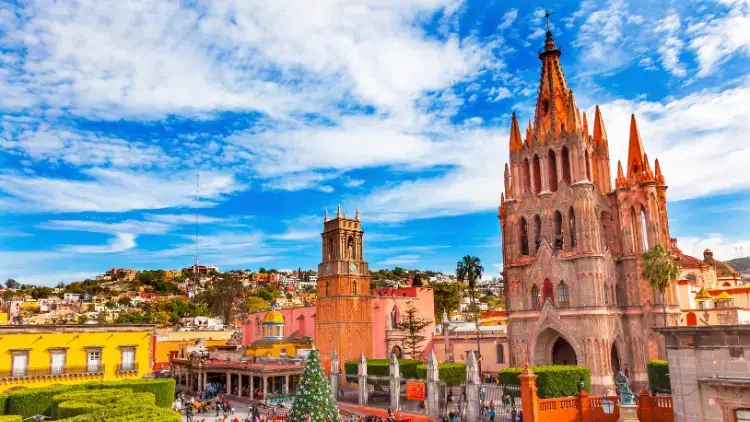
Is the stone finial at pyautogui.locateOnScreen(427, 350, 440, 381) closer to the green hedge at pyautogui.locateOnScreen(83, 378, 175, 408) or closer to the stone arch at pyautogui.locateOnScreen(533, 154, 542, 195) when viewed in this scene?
the green hedge at pyautogui.locateOnScreen(83, 378, 175, 408)

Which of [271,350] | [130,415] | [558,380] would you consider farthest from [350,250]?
[130,415]

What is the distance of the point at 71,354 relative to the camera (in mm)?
34750

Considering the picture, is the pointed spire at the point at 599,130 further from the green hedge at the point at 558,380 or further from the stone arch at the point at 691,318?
the green hedge at the point at 558,380

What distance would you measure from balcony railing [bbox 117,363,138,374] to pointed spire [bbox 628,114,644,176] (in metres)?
36.7

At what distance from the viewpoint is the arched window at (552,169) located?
1706 inches

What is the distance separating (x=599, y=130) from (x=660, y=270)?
12.5m

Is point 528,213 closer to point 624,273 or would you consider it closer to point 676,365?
point 624,273

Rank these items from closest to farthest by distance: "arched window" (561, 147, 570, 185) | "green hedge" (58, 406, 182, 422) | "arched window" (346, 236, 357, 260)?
"green hedge" (58, 406, 182, 422) → "arched window" (561, 147, 570, 185) → "arched window" (346, 236, 357, 260)

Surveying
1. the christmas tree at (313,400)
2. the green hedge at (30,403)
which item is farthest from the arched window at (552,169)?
the green hedge at (30,403)

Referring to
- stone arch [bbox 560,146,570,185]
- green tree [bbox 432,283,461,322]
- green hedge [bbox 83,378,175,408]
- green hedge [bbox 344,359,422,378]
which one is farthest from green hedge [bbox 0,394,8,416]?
green tree [bbox 432,283,461,322]

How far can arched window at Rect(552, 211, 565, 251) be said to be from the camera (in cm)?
4253

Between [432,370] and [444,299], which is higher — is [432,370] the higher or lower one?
the lower one

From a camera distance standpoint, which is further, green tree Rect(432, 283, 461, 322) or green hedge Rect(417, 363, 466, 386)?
green tree Rect(432, 283, 461, 322)

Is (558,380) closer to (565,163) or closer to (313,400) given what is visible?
(313,400)
